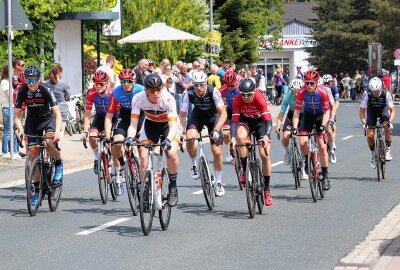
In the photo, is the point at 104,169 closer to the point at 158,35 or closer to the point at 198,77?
the point at 198,77

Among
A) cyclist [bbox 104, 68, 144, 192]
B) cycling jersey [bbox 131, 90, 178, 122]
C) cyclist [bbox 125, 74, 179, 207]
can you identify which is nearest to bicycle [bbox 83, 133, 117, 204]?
cyclist [bbox 104, 68, 144, 192]

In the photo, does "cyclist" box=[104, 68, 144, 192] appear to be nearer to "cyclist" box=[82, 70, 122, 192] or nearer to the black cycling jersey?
"cyclist" box=[82, 70, 122, 192]

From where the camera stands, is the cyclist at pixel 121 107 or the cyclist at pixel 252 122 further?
the cyclist at pixel 121 107

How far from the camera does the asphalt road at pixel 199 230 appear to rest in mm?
10242

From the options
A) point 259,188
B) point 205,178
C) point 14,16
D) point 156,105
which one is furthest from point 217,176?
point 14,16

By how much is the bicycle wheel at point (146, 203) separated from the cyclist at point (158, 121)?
0.42 m

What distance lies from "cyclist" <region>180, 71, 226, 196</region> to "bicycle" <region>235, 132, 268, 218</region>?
2.78 ft

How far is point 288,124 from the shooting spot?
18203mm

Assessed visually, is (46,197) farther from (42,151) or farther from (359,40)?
(359,40)

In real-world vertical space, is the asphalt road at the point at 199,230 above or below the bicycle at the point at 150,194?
below

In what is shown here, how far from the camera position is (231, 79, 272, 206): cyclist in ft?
45.2

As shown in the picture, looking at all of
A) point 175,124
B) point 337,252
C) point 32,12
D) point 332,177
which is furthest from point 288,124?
point 32,12

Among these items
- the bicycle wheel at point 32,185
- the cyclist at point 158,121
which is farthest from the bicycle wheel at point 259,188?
the bicycle wheel at point 32,185

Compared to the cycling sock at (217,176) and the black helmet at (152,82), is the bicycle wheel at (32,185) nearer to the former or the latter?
the black helmet at (152,82)
